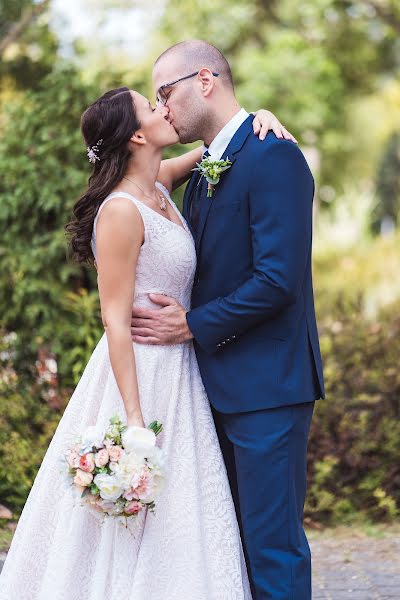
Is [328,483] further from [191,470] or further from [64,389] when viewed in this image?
[191,470]

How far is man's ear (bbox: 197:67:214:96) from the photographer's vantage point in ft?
10.6

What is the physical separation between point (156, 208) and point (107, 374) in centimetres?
60

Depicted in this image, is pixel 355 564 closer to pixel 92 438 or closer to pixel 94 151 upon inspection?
pixel 92 438

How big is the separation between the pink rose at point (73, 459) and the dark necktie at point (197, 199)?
0.89 m

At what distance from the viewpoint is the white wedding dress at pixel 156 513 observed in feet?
10.2

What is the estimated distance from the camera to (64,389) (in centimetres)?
584

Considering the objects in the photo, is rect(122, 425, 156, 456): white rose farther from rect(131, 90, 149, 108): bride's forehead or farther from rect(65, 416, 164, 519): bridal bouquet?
rect(131, 90, 149, 108): bride's forehead

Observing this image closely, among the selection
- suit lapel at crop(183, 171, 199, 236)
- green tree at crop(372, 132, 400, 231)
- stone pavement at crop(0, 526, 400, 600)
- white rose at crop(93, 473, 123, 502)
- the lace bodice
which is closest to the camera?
white rose at crop(93, 473, 123, 502)

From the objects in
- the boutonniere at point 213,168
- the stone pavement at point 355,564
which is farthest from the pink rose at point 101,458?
the stone pavement at point 355,564

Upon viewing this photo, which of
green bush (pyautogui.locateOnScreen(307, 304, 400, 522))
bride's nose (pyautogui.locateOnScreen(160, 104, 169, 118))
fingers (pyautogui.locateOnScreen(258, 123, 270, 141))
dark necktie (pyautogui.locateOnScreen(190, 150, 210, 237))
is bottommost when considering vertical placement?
green bush (pyautogui.locateOnScreen(307, 304, 400, 522))

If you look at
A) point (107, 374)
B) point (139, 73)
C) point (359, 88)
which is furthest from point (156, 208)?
point (359, 88)

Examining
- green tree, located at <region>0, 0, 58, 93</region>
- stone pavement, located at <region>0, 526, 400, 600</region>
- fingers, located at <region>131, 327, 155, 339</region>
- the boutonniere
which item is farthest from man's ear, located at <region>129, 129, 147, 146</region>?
green tree, located at <region>0, 0, 58, 93</region>

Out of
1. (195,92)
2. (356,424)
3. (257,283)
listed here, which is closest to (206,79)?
(195,92)

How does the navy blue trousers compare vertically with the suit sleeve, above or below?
below
